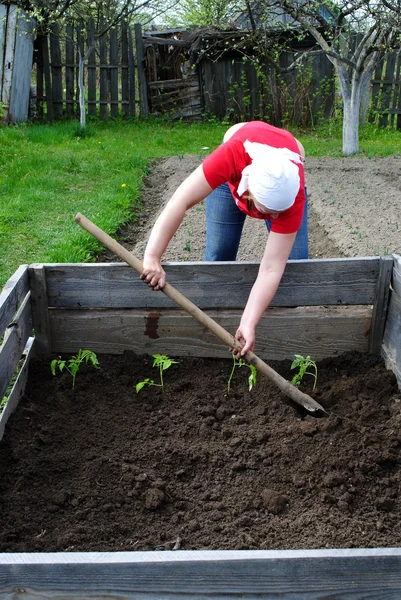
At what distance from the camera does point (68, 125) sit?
515 inches

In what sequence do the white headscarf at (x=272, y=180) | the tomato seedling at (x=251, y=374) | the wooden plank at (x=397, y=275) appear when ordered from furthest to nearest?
1. the wooden plank at (x=397, y=275)
2. the tomato seedling at (x=251, y=374)
3. the white headscarf at (x=272, y=180)

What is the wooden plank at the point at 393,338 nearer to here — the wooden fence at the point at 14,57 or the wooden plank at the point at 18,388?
the wooden plank at the point at 18,388

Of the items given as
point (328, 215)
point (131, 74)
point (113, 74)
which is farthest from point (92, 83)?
point (328, 215)

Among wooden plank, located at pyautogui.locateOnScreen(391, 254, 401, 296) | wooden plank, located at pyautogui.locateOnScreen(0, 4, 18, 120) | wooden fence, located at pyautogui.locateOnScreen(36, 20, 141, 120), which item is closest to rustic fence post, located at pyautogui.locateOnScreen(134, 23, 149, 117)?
wooden fence, located at pyautogui.locateOnScreen(36, 20, 141, 120)

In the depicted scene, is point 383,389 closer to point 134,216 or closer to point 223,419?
point 223,419

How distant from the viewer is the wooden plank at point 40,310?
338 cm

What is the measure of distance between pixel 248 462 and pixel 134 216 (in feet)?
16.6

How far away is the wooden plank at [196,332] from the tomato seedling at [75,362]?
7 cm

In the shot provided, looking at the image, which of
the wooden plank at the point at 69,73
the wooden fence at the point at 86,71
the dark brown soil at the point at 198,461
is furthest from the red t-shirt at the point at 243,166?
the wooden plank at the point at 69,73

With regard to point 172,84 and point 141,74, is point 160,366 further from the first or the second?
point 172,84

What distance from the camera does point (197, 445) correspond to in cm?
292

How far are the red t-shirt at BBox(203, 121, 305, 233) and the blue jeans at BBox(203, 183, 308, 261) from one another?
56 cm

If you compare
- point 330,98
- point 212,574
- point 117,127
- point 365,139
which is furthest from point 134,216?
point 330,98

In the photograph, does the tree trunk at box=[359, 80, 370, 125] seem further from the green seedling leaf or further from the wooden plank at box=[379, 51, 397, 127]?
the green seedling leaf
